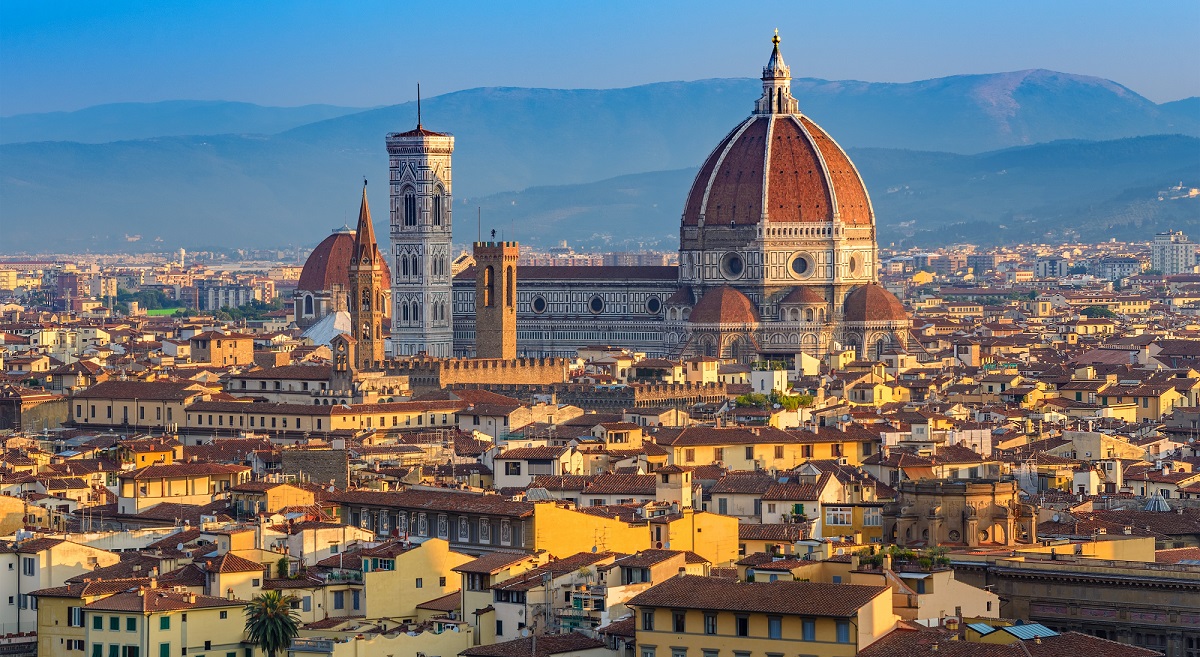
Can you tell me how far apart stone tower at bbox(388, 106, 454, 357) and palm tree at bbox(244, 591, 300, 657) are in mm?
104172

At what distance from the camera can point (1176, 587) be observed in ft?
129

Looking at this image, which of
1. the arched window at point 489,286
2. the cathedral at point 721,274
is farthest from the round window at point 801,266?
the arched window at point 489,286

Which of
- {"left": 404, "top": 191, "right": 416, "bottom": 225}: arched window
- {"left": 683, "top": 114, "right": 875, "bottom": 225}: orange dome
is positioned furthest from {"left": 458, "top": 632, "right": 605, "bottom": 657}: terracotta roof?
{"left": 683, "top": 114, "right": 875, "bottom": 225}: orange dome

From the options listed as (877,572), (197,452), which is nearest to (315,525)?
(877,572)

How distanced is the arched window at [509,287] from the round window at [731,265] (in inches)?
858

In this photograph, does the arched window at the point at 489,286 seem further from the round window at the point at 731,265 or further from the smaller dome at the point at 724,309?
the round window at the point at 731,265

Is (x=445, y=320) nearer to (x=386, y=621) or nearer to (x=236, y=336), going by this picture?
(x=236, y=336)

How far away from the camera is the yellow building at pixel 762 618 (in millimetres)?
34250

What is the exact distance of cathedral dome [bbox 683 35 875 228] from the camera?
150000mm

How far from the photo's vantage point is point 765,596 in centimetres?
3528

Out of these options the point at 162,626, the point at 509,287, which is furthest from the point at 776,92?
the point at 162,626

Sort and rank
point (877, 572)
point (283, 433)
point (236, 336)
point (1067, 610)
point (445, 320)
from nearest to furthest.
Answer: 1. point (877, 572)
2. point (1067, 610)
3. point (283, 433)
4. point (236, 336)
5. point (445, 320)

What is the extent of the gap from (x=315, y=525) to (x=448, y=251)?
332 ft

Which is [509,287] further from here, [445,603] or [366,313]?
[445,603]
